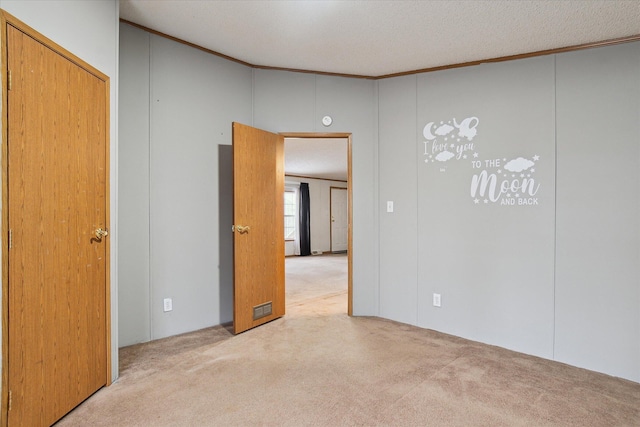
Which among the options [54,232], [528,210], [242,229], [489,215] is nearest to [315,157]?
[242,229]

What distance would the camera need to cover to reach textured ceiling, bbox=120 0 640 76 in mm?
2374

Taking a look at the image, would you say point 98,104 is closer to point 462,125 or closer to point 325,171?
point 462,125

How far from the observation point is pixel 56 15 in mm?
1809

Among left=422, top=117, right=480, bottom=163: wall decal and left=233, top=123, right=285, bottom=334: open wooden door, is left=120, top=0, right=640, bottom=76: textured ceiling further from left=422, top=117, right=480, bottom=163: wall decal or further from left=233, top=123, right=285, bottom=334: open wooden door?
left=233, top=123, right=285, bottom=334: open wooden door

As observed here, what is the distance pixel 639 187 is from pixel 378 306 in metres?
2.35

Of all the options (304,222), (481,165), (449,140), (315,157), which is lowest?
(304,222)

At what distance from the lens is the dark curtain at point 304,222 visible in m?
10.2

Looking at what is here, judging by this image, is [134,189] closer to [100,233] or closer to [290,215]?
[100,233]

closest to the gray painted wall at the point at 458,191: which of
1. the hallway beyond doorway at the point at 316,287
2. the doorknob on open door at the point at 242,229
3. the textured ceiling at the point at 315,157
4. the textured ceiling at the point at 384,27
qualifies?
the textured ceiling at the point at 384,27

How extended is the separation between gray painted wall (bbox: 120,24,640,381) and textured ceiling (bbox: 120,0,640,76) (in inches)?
9.5

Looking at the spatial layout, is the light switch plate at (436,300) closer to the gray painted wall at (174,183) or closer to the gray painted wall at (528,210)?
the gray painted wall at (528,210)

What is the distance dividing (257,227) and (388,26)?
2001mm

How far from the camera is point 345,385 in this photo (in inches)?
88.8

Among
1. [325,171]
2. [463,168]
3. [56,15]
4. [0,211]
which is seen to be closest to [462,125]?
[463,168]
